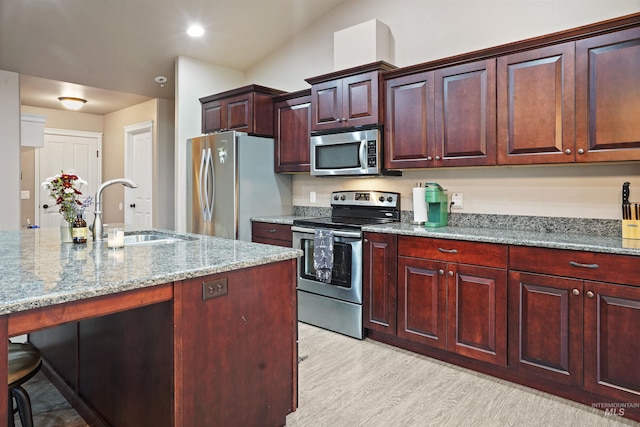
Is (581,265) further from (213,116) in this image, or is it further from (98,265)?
(213,116)

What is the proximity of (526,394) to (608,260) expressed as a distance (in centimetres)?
90

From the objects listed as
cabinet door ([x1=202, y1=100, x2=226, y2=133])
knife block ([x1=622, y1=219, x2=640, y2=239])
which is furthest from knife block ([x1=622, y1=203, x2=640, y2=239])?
cabinet door ([x1=202, y1=100, x2=226, y2=133])

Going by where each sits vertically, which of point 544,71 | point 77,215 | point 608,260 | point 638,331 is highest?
point 544,71

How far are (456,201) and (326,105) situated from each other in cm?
140

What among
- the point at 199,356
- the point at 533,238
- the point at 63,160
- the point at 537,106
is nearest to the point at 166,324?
the point at 199,356

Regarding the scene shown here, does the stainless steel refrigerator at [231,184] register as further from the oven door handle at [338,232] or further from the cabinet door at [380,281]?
the cabinet door at [380,281]

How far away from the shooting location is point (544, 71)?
2.51m

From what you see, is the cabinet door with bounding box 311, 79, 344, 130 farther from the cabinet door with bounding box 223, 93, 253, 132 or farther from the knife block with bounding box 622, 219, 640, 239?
the knife block with bounding box 622, 219, 640, 239

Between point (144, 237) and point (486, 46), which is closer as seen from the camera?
point (144, 237)

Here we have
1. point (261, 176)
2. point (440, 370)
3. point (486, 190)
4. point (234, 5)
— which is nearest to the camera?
point (440, 370)

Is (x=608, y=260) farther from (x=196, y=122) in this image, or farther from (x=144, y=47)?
(x=144, y=47)

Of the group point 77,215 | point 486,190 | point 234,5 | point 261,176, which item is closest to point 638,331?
point 486,190

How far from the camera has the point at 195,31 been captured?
4.18 metres

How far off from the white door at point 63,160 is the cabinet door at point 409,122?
506 cm
